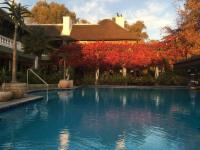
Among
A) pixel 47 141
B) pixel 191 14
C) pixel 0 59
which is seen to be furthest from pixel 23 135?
pixel 0 59

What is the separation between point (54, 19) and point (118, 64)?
29220 mm

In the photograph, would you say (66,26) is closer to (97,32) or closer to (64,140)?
(97,32)

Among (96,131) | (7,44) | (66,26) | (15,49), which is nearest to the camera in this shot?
(96,131)

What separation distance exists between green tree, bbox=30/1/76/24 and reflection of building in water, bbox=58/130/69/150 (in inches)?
2437

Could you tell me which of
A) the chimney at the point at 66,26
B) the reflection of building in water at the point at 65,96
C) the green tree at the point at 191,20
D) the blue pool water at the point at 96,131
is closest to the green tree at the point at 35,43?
the reflection of building in water at the point at 65,96

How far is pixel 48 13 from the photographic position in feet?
238

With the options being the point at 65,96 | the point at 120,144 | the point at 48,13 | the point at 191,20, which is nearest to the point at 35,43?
the point at 65,96

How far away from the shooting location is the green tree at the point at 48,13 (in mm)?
72062

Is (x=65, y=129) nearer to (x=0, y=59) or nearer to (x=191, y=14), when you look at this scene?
(x=191, y=14)

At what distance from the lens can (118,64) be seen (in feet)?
157

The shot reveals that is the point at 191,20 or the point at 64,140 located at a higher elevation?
the point at 191,20

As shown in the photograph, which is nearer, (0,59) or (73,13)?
(0,59)

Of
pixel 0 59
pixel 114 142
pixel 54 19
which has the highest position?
A: pixel 54 19

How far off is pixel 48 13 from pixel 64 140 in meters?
64.7
